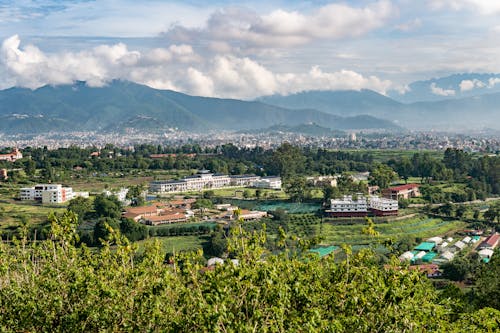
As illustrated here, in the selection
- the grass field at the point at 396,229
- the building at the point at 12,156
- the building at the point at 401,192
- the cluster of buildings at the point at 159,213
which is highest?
the building at the point at 12,156

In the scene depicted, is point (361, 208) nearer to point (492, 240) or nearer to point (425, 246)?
point (425, 246)

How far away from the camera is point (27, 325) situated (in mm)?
5527

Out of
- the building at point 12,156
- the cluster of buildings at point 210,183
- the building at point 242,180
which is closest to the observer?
the cluster of buildings at point 210,183

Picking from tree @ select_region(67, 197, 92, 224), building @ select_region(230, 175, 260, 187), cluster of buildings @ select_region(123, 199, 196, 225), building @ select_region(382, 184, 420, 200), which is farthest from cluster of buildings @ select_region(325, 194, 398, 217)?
building @ select_region(230, 175, 260, 187)

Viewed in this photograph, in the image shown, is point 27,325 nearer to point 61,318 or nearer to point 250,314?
point 61,318

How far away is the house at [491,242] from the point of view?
72.0 feet

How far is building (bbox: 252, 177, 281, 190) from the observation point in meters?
41.2

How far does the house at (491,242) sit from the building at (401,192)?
8.36m

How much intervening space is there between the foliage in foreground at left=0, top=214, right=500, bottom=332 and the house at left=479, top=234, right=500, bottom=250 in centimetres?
1676

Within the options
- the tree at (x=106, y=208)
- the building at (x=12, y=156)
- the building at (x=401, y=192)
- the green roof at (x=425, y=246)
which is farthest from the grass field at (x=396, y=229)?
the building at (x=12, y=156)

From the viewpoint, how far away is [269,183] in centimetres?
4144

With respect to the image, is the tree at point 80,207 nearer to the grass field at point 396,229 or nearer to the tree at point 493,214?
the grass field at point 396,229

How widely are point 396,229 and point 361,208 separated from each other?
2854mm

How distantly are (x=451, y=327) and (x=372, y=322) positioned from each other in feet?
5.37
